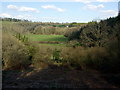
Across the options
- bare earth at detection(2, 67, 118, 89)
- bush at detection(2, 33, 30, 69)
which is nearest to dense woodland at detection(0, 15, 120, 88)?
bush at detection(2, 33, 30, 69)

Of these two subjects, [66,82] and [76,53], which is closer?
[66,82]

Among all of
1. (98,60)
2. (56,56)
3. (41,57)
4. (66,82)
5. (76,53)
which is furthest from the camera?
(56,56)

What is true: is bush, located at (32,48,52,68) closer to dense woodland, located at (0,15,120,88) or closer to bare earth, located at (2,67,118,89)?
dense woodland, located at (0,15,120,88)

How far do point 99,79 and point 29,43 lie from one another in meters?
8.57

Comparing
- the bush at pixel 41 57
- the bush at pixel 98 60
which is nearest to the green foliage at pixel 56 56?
the bush at pixel 41 57

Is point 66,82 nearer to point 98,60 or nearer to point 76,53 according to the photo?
point 98,60

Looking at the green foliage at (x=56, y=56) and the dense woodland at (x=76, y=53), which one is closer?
the dense woodland at (x=76, y=53)

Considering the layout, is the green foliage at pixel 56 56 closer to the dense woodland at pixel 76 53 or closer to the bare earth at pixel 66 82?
the dense woodland at pixel 76 53

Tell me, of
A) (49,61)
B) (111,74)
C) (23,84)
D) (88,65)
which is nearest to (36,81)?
(23,84)

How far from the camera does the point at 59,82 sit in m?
6.78

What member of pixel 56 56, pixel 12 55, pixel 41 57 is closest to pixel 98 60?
pixel 12 55

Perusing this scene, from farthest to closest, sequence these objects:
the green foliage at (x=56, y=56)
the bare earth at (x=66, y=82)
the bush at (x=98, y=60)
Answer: the green foliage at (x=56, y=56)
the bare earth at (x=66, y=82)
the bush at (x=98, y=60)

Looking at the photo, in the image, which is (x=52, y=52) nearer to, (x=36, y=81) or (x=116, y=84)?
(x=36, y=81)

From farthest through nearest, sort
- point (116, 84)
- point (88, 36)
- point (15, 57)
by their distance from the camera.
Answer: point (88, 36) < point (15, 57) < point (116, 84)
